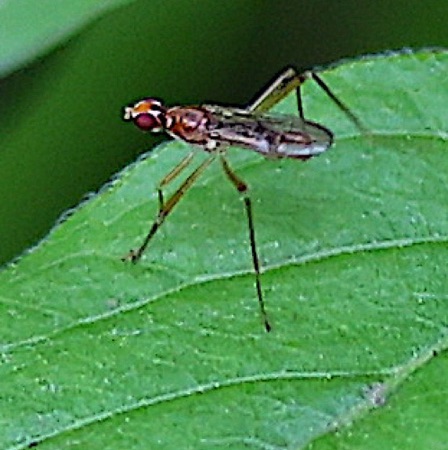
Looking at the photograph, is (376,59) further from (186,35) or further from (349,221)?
(186,35)

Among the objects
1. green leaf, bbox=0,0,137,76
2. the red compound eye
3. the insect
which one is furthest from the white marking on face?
green leaf, bbox=0,0,137,76

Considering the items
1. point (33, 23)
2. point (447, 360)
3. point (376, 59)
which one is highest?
point (33, 23)

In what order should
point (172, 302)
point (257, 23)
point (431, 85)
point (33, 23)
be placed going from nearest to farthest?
point (172, 302) < point (431, 85) < point (33, 23) < point (257, 23)

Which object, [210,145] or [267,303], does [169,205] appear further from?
[267,303]

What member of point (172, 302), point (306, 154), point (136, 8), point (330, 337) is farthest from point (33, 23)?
point (330, 337)

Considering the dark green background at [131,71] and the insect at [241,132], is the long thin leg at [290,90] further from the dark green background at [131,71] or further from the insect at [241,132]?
the dark green background at [131,71]

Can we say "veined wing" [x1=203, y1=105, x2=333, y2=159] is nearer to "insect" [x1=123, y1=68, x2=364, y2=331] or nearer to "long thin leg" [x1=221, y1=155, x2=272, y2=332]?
"insect" [x1=123, y1=68, x2=364, y2=331]
